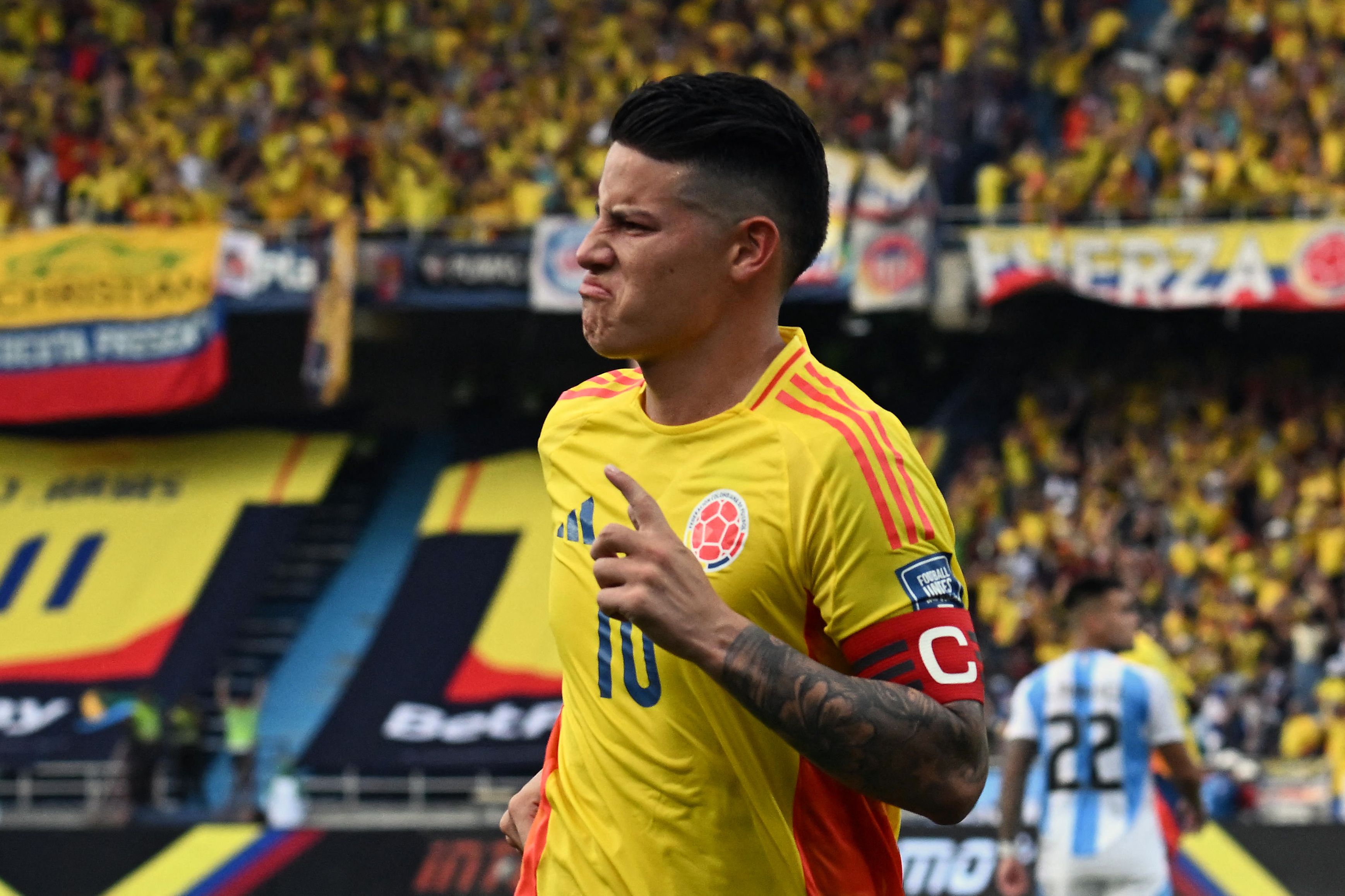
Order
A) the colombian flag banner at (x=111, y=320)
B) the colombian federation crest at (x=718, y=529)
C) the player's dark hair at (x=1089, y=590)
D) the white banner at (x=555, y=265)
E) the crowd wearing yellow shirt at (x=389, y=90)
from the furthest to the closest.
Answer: the crowd wearing yellow shirt at (x=389, y=90)
the colombian flag banner at (x=111, y=320)
the white banner at (x=555, y=265)
the player's dark hair at (x=1089, y=590)
the colombian federation crest at (x=718, y=529)

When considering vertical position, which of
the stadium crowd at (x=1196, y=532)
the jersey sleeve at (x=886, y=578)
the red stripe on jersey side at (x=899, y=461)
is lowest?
the stadium crowd at (x=1196, y=532)

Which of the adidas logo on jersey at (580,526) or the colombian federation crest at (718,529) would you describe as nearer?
the colombian federation crest at (718,529)

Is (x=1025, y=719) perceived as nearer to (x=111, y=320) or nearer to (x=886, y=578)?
(x=886, y=578)

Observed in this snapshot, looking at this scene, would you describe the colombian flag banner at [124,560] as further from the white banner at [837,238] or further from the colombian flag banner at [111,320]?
the white banner at [837,238]

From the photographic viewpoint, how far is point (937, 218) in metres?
17.6

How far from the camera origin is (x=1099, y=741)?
6.83 metres

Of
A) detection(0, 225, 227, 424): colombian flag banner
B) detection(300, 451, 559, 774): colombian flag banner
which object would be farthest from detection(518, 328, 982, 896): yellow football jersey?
detection(0, 225, 227, 424): colombian flag banner

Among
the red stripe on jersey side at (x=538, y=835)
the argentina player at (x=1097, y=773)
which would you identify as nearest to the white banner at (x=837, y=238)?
the argentina player at (x=1097, y=773)

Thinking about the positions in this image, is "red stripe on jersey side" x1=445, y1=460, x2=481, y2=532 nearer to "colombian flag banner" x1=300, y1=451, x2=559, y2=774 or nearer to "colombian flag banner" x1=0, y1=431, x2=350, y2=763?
"colombian flag banner" x1=300, y1=451, x2=559, y2=774

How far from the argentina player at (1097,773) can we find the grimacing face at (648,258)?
445 cm

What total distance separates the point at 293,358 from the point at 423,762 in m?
6.36

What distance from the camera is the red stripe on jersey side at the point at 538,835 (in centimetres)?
304

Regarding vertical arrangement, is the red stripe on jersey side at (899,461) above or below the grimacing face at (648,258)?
below

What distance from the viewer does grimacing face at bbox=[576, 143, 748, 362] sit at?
2762 mm
